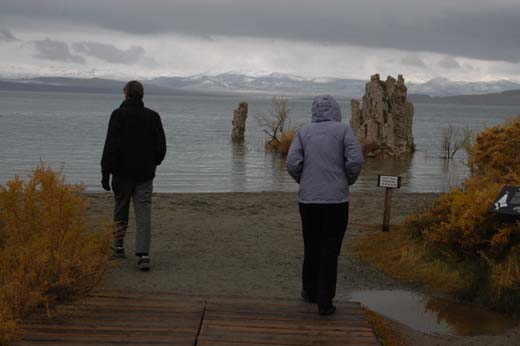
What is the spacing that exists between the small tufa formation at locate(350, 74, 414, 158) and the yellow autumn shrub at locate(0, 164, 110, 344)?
31303mm

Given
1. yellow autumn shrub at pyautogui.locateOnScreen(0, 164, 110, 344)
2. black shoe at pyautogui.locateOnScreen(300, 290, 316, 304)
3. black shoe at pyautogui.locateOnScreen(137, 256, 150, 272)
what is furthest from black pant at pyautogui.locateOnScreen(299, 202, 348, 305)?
black shoe at pyautogui.locateOnScreen(137, 256, 150, 272)

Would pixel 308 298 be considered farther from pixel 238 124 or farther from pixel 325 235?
pixel 238 124

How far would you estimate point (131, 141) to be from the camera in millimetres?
7980

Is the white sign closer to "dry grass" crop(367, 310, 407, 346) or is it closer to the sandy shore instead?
the sandy shore

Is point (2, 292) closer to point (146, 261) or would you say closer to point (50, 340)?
point (50, 340)

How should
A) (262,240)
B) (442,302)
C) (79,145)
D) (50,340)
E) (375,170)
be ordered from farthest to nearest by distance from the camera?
(79,145) → (375,170) → (262,240) → (442,302) → (50,340)

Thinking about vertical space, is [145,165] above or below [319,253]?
above

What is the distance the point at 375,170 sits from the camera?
30938mm

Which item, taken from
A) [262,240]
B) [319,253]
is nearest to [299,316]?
[319,253]

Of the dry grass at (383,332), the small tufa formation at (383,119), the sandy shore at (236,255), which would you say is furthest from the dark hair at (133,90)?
the small tufa formation at (383,119)

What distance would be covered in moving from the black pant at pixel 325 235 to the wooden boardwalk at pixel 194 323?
0.24 meters

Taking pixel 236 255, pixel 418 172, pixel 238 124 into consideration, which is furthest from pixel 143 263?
pixel 238 124

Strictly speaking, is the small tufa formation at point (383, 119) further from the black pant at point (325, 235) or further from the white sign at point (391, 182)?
the black pant at point (325, 235)

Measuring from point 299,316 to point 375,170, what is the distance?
25160 millimetres
